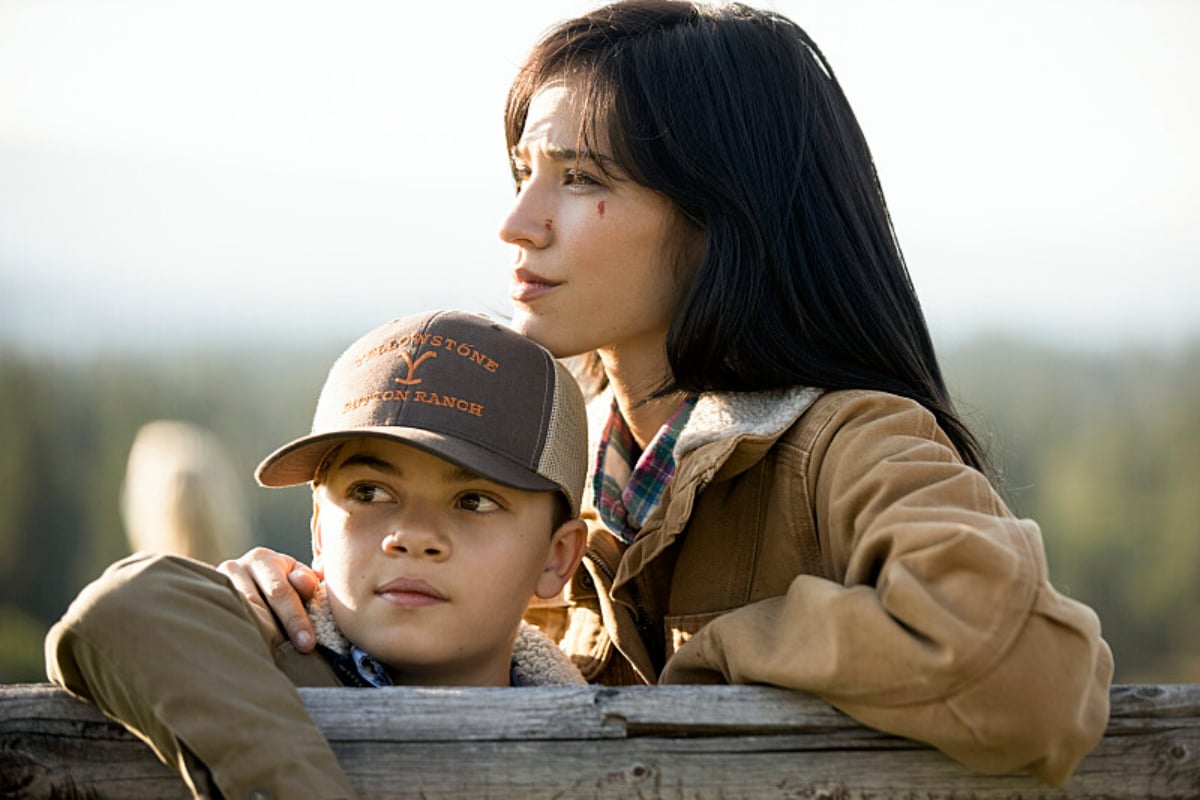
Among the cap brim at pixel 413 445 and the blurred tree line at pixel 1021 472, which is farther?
the blurred tree line at pixel 1021 472

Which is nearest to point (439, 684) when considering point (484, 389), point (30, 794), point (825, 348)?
point (484, 389)

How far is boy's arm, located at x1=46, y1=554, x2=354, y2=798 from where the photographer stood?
1761 mm

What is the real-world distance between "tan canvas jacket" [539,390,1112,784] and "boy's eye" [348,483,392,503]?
1.73 feet

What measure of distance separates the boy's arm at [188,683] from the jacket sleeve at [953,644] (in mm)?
648

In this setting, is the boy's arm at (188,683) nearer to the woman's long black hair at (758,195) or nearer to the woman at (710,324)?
the woman at (710,324)

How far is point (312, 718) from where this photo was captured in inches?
74.5

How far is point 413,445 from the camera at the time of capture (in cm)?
219

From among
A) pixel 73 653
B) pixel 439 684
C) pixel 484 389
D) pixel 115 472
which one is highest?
pixel 484 389

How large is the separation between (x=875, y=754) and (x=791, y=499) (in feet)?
2.10

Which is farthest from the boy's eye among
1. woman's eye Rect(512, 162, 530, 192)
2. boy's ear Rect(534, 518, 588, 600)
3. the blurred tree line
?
the blurred tree line

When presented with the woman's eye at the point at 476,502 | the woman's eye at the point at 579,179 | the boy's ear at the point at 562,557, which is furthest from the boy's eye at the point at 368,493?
the woman's eye at the point at 579,179

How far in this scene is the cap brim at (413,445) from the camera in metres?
2.20

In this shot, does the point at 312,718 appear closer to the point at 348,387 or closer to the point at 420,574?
the point at 420,574

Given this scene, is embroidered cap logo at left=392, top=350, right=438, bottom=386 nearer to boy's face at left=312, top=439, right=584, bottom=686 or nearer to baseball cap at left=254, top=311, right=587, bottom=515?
baseball cap at left=254, top=311, right=587, bottom=515
